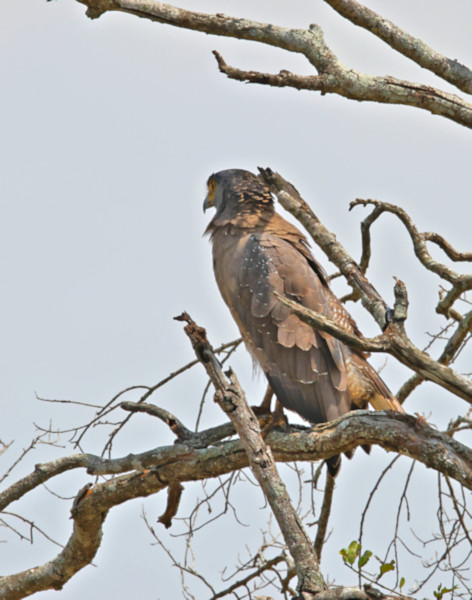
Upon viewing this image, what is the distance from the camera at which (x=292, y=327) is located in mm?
4816

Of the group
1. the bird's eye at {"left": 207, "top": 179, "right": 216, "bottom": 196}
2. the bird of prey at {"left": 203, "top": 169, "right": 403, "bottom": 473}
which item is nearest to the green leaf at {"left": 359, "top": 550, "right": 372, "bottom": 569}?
the bird of prey at {"left": 203, "top": 169, "right": 403, "bottom": 473}

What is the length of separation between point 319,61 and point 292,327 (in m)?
1.60

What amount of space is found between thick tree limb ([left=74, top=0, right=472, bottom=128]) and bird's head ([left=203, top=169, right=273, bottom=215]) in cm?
152

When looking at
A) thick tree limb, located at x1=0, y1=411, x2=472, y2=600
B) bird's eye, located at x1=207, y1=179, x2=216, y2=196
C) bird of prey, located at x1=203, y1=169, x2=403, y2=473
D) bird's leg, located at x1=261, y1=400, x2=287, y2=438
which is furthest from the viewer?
bird's eye, located at x1=207, y1=179, x2=216, y2=196

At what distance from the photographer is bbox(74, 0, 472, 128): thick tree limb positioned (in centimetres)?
377

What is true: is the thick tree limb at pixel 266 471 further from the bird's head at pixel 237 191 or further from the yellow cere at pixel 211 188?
the yellow cere at pixel 211 188

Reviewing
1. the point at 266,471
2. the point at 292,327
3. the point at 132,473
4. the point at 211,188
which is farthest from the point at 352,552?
the point at 211,188

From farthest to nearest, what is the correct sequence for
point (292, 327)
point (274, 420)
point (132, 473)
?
point (292, 327)
point (274, 420)
point (132, 473)

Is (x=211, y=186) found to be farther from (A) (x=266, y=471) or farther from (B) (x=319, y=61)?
(A) (x=266, y=471)

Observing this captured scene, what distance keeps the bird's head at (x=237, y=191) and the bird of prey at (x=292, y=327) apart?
0.95ft

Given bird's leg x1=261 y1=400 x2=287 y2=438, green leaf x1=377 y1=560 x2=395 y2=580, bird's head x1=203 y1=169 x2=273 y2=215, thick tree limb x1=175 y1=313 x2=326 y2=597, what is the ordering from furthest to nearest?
bird's head x1=203 y1=169 x2=273 y2=215
bird's leg x1=261 y1=400 x2=287 y2=438
green leaf x1=377 y1=560 x2=395 y2=580
thick tree limb x1=175 y1=313 x2=326 y2=597

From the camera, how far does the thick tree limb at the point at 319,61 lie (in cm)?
377

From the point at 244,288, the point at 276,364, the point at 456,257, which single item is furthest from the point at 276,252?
the point at 456,257

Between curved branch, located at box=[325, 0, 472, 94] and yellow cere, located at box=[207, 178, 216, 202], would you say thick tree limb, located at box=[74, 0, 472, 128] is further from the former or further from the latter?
yellow cere, located at box=[207, 178, 216, 202]
